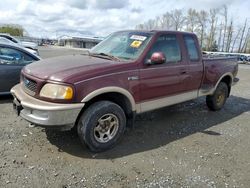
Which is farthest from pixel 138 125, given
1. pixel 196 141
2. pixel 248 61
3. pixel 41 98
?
pixel 248 61

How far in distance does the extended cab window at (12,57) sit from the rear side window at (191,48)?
13.0 ft

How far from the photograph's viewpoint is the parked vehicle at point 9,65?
594 cm

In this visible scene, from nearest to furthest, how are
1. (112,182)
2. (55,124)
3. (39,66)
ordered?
(112,182) → (55,124) → (39,66)

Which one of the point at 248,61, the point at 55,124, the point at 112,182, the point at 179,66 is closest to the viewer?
the point at 112,182

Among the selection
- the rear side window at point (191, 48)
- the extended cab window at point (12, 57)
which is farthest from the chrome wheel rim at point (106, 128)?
the extended cab window at point (12, 57)

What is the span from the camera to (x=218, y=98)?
6.41 meters

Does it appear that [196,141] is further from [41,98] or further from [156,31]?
[41,98]

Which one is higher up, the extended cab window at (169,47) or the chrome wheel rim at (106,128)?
the extended cab window at (169,47)

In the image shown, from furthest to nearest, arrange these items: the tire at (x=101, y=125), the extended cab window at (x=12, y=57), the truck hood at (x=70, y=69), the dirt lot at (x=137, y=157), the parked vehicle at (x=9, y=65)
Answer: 1. the extended cab window at (x=12, y=57)
2. the parked vehicle at (x=9, y=65)
3. the tire at (x=101, y=125)
4. the truck hood at (x=70, y=69)
5. the dirt lot at (x=137, y=157)

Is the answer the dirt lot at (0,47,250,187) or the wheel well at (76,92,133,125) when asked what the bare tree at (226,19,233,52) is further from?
the wheel well at (76,92,133,125)

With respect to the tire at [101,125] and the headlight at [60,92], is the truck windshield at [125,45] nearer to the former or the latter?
the tire at [101,125]

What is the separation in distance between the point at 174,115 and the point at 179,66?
4.90 feet

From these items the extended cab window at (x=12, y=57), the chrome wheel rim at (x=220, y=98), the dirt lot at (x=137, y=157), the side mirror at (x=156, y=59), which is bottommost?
the dirt lot at (x=137, y=157)

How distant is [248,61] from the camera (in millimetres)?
30781
